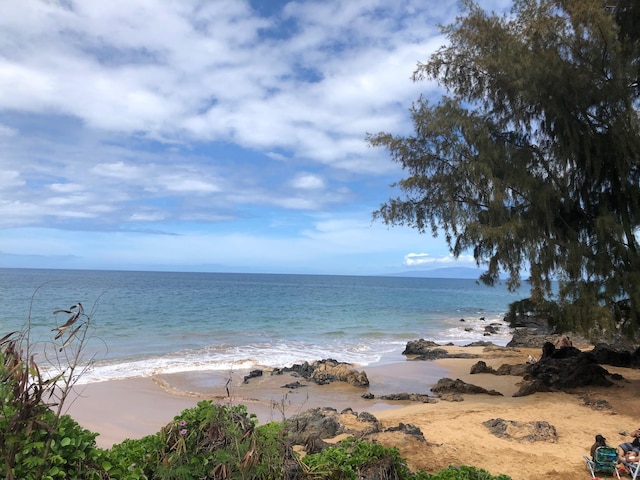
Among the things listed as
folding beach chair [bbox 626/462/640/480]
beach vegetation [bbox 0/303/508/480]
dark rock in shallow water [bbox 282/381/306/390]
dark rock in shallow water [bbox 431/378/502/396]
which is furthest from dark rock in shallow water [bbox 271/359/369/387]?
beach vegetation [bbox 0/303/508/480]

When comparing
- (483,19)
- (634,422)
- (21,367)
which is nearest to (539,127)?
(483,19)

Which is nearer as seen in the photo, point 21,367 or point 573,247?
point 21,367

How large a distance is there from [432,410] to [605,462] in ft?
14.2

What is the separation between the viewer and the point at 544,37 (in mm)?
9297

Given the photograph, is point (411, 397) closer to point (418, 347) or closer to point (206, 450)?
point (418, 347)

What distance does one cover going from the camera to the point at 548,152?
1013cm

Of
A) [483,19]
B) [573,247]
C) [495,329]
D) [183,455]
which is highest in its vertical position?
[483,19]

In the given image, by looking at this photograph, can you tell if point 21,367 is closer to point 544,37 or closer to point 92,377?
point 544,37

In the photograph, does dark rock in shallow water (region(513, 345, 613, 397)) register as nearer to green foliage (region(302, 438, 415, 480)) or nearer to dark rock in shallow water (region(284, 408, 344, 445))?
dark rock in shallow water (region(284, 408, 344, 445))

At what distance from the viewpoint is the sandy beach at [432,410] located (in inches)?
249

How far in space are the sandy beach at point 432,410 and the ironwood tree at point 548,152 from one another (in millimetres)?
1855

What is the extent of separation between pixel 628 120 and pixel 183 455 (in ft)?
32.0

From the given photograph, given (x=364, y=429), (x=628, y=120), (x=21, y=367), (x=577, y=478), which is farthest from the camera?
(x=628, y=120)

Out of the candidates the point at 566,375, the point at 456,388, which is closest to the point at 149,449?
the point at 456,388
